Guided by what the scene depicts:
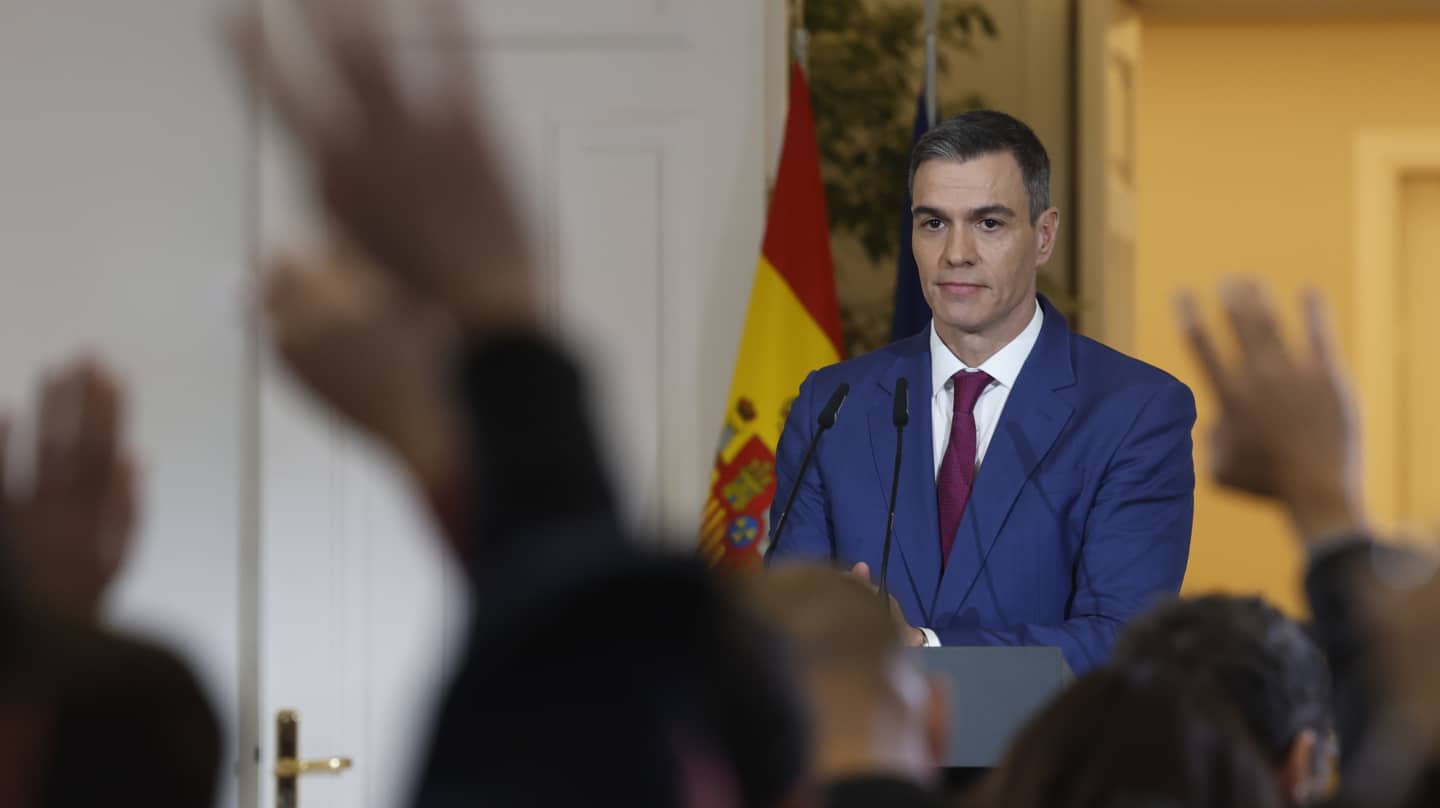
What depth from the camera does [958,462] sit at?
2936 millimetres

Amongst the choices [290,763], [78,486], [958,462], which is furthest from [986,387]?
[78,486]

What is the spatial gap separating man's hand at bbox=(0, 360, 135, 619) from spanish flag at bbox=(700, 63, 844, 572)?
2661 mm

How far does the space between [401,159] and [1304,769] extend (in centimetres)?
102

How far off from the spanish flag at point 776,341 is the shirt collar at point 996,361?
0.81 meters

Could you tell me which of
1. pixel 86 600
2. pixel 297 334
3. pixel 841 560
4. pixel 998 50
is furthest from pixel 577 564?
pixel 998 50

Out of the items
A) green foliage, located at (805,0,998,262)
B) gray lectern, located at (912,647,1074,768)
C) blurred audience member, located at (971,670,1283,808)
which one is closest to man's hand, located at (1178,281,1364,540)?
blurred audience member, located at (971,670,1283,808)

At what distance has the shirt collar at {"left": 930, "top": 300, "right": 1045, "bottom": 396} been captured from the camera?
303 centimetres

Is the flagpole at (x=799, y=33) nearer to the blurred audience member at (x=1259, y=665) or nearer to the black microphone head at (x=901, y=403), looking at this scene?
the black microphone head at (x=901, y=403)

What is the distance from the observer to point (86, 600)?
1.01 metres

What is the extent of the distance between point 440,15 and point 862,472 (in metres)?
2.16

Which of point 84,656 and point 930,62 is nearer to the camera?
point 84,656

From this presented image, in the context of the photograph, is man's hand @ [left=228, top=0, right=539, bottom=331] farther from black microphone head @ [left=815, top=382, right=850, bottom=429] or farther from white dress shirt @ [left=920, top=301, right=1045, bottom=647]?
white dress shirt @ [left=920, top=301, right=1045, bottom=647]

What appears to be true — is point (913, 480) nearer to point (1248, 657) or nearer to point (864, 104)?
point (1248, 657)

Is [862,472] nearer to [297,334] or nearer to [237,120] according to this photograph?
[237,120]
